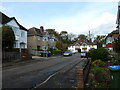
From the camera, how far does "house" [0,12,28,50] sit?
90.9 ft

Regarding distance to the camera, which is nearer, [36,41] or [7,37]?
[7,37]

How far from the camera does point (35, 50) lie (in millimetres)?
40094

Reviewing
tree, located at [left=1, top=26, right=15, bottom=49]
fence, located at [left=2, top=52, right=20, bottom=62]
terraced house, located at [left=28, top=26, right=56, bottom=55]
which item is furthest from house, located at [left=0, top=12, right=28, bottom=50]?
fence, located at [left=2, top=52, right=20, bottom=62]

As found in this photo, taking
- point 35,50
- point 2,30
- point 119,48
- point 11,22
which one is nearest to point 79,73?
point 119,48

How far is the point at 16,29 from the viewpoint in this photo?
3061 centimetres

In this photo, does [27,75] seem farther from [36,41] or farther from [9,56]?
[36,41]

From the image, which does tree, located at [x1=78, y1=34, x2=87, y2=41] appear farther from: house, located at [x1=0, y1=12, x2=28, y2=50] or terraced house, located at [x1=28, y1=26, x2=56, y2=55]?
house, located at [x1=0, y1=12, x2=28, y2=50]

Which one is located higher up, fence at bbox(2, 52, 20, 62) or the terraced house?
the terraced house

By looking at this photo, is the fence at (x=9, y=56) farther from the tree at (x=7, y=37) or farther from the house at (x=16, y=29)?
the house at (x=16, y=29)

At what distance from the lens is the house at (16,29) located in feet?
90.9

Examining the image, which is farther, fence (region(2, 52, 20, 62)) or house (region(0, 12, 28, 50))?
house (region(0, 12, 28, 50))

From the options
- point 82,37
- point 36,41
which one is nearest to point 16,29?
point 36,41

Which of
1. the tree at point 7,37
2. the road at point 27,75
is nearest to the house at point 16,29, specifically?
the tree at point 7,37

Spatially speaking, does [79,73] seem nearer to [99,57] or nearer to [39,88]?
[39,88]
